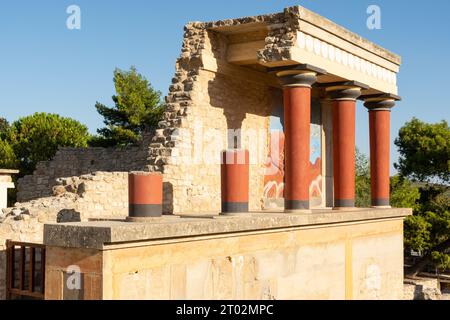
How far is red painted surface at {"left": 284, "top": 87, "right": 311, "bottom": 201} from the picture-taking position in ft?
38.0

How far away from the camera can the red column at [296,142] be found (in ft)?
37.9

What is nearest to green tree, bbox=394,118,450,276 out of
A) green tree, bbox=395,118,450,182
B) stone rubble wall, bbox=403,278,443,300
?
green tree, bbox=395,118,450,182

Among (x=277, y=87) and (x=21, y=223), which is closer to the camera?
(x=21, y=223)

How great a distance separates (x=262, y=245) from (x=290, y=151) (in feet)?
10.6

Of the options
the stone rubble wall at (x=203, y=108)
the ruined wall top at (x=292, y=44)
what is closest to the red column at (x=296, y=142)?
the ruined wall top at (x=292, y=44)

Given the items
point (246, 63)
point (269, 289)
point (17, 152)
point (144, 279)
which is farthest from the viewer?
point (17, 152)

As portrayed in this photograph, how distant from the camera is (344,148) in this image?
13969 millimetres

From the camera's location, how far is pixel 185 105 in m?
12.0

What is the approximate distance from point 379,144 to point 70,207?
8.65 meters

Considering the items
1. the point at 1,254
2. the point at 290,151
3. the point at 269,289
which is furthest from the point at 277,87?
the point at 1,254

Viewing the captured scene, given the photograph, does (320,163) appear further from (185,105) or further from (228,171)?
(228,171)

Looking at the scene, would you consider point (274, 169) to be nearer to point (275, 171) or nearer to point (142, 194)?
point (275, 171)

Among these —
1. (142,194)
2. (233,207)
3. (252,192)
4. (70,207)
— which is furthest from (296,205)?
(142,194)

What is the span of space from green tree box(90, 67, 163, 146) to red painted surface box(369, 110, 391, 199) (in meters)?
15.5
